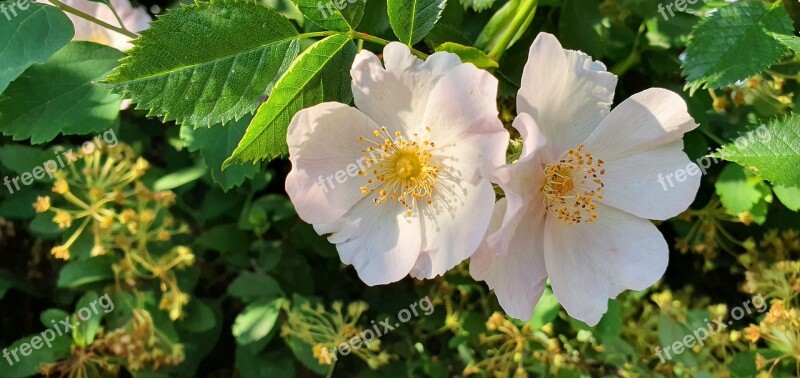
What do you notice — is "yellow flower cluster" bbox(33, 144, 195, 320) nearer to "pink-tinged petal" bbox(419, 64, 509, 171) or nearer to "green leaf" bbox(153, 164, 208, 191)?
"green leaf" bbox(153, 164, 208, 191)

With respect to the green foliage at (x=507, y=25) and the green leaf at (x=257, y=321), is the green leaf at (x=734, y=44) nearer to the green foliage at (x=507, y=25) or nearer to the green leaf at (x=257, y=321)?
the green foliage at (x=507, y=25)

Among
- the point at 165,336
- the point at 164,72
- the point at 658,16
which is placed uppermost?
the point at 164,72

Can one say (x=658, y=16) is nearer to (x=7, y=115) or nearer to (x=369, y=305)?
(x=369, y=305)

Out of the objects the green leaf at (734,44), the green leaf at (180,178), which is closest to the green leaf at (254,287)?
the green leaf at (180,178)

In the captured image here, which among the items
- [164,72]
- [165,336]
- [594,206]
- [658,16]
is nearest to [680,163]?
[594,206]

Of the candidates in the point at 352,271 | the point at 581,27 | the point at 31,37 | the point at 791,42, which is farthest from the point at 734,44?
the point at 31,37

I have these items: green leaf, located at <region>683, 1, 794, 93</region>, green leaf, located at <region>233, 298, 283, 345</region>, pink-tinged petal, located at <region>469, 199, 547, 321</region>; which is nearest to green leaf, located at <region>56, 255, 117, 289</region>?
green leaf, located at <region>233, 298, 283, 345</region>
